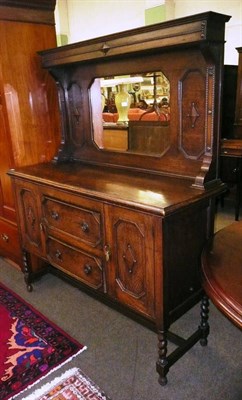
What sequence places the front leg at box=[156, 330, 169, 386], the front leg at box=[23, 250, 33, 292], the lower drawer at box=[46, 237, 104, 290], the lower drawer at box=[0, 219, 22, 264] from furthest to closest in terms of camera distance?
the lower drawer at box=[0, 219, 22, 264] → the front leg at box=[23, 250, 33, 292] → the lower drawer at box=[46, 237, 104, 290] → the front leg at box=[156, 330, 169, 386]

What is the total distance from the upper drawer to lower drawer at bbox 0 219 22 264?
73cm

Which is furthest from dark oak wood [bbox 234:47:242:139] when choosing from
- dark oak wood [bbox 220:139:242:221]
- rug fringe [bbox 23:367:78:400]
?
rug fringe [bbox 23:367:78:400]

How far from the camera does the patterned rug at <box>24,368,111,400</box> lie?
1581 mm

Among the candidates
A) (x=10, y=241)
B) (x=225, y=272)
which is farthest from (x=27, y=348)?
(x=225, y=272)

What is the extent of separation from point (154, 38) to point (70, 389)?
1755mm

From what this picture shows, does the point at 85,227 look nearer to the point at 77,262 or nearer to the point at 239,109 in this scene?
the point at 77,262

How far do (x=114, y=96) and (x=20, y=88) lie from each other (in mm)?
735

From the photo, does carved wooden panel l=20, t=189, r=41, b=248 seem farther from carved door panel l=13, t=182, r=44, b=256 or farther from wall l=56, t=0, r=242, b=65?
wall l=56, t=0, r=242, b=65

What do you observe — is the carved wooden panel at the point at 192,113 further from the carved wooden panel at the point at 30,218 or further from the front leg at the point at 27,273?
the front leg at the point at 27,273

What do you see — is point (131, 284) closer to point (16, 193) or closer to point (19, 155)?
point (16, 193)

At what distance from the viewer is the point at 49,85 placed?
249cm

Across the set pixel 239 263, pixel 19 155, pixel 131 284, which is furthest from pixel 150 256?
pixel 19 155

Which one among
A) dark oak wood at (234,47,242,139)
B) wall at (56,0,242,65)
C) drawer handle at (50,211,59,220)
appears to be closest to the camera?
drawer handle at (50,211,59,220)

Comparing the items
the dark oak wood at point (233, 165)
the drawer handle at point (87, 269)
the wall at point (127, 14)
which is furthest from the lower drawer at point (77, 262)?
the wall at point (127, 14)
